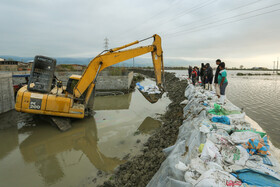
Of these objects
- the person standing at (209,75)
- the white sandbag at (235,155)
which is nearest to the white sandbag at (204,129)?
the white sandbag at (235,155)

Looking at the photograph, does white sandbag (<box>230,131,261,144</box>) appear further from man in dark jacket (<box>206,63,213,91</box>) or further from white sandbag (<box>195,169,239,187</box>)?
man in dark jacket (<box>206,63,213,91</box>)

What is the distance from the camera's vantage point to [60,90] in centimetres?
708

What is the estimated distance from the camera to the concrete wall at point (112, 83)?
1363 cm

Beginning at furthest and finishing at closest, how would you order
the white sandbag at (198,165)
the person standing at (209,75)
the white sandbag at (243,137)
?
the person standing at (209,75), the white sandbag at (243,137), the white sandbag at (198,165)

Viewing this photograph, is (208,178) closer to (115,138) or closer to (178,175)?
(178,175)

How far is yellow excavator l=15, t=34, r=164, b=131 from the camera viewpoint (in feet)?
19.4

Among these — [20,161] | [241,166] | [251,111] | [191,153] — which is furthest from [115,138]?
[251,111]

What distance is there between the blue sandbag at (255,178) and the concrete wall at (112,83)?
1230cm

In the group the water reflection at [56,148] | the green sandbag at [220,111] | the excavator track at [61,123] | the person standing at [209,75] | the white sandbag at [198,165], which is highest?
the person standing at [209,75]

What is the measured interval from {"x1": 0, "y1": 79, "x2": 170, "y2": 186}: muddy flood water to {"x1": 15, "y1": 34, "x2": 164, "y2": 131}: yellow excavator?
2.78 feet

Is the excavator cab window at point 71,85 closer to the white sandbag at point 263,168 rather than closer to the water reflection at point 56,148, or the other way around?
the water reflection at point 56,148

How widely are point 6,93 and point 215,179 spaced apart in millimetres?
10444

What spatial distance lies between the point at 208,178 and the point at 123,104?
28.5 feet

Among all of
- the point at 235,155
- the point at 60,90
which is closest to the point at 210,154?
the point at 235,155
